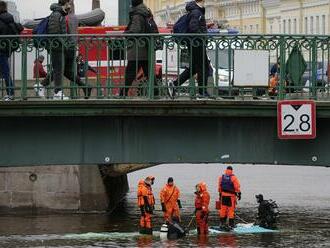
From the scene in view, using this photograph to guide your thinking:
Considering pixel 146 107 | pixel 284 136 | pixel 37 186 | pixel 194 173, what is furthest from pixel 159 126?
pixel 194 173

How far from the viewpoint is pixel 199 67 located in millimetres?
19453

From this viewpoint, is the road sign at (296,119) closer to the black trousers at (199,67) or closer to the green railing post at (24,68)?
the black trousers at (199,67)

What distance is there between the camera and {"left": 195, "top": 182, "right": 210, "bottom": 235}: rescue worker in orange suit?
116ft

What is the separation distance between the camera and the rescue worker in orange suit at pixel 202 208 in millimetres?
35500

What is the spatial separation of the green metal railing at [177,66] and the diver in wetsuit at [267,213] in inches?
645

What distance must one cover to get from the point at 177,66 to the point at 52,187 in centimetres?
2320

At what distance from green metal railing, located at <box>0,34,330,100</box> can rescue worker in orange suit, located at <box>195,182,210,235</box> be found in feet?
51.6

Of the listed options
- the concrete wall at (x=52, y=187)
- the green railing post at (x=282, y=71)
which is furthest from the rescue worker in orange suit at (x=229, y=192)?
the green railing post at (x=282, y=71)

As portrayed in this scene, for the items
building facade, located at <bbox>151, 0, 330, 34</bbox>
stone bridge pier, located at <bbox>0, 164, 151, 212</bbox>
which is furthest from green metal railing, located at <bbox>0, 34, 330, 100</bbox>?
building facade, located at <bbox>151, 0, 330, 34</bbox>

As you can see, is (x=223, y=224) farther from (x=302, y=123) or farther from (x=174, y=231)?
(x=302, y=123)

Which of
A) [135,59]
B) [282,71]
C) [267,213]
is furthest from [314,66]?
[267,213]

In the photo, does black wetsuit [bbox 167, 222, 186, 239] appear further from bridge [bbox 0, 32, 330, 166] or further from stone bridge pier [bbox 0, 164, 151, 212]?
bridge [bbox 0, 32, 330, 166]

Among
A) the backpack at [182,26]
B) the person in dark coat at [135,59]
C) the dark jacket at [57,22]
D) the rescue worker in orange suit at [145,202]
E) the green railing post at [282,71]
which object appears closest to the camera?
the green railing post at [282,71]

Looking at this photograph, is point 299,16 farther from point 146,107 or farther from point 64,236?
point 146,107
